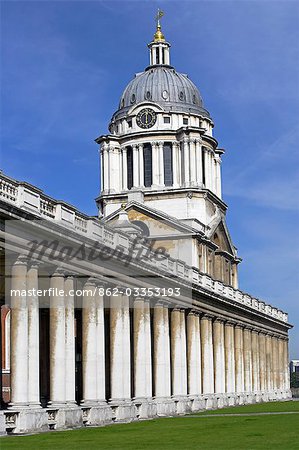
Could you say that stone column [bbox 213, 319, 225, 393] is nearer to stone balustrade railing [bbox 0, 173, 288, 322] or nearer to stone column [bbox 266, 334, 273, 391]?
stone balustrade railing [bbox 0, 173, 288, 322]

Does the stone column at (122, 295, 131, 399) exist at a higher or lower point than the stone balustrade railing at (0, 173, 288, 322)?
lower

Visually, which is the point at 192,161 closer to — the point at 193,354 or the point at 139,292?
the point at 193,354

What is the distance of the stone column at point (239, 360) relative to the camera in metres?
102

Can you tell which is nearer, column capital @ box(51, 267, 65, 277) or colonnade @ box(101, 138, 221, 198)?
column capital @ box(51, 267, 65, 277)

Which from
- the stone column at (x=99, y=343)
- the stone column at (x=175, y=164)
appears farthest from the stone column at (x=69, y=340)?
the stone column at (x=175, y=164)

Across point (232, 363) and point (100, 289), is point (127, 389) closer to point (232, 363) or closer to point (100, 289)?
point (100, 289)

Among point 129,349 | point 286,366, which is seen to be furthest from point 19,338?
point 286,366

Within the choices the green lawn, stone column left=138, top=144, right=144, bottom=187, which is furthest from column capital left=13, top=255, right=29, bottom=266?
stone column left=138, top=144, right=144, bottom=187

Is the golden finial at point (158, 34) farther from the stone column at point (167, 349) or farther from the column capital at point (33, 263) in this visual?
the column capital at point (33, 263)

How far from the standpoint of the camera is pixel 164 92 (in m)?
111

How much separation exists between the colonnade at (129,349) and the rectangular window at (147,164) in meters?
19.2

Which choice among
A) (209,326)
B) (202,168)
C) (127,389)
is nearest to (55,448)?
(127,389)

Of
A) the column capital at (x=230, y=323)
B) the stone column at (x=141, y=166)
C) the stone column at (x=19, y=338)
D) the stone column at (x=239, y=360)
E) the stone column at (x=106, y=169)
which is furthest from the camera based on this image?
the stone column at (x=106, y=169)

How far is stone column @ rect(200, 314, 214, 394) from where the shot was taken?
87.1 m
